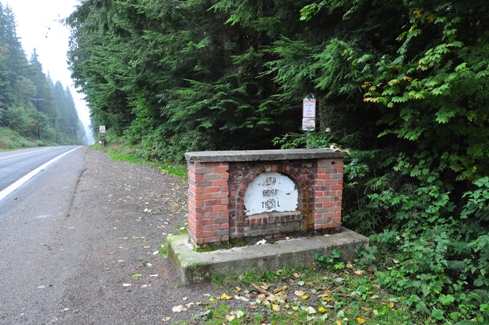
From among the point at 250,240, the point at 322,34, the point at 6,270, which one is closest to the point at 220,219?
the point at 250,240

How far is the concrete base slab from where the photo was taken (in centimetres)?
341

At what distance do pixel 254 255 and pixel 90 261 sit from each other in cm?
211

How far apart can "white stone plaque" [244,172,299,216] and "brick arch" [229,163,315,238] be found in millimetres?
55

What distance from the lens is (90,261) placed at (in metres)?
4.00

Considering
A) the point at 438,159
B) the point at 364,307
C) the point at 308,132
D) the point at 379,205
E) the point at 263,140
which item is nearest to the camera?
the point at 364,307

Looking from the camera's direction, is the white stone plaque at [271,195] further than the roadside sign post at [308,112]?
No

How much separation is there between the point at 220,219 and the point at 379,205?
2358 mm

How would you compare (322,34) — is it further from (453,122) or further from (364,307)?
(364,307)

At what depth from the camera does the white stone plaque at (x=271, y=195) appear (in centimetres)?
391

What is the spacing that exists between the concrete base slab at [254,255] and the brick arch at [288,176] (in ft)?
0.85

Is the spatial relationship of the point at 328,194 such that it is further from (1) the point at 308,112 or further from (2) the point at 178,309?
(2) the point at 178,309

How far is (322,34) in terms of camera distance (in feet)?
16.6

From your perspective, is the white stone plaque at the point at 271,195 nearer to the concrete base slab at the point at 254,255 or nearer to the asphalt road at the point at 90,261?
the concrete base slab at the point at 254,255

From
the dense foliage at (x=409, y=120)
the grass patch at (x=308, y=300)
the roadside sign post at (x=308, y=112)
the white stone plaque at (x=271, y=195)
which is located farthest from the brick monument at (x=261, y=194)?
the roadside sign post at (x=308, y=112)
